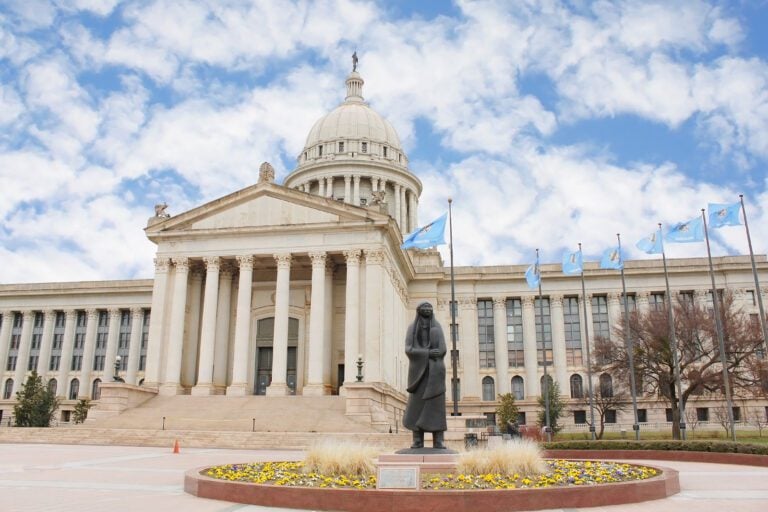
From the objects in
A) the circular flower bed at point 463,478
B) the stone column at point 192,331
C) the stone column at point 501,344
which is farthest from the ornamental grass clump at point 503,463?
the stone column at point 501,344

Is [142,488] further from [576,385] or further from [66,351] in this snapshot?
[66,351]

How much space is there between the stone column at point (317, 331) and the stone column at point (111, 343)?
1296 inches

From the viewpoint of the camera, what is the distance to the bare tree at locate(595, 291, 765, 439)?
4506 centimetres

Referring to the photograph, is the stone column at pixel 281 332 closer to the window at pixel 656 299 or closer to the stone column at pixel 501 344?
the stone column at pixel 501 344

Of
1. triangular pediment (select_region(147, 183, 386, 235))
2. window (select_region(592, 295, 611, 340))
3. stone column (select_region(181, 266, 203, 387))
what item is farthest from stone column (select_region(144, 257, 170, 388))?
window (select_region(592, 295, 611, 340))

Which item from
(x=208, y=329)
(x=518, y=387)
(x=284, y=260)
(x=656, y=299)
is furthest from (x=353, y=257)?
(x=656, y=299)

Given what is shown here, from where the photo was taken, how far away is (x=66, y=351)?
239ft

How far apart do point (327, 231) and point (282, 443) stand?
65.6 feet

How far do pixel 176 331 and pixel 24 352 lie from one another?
34.1m

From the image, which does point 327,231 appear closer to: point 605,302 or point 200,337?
point 200,337

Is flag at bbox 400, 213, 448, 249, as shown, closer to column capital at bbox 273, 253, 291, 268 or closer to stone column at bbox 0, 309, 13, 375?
column capital at bbox 273, 253, 291, 268

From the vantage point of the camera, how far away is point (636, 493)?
13.1 metres

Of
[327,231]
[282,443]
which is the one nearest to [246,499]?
[282,443]

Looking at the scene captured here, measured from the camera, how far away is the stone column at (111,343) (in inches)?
2797
